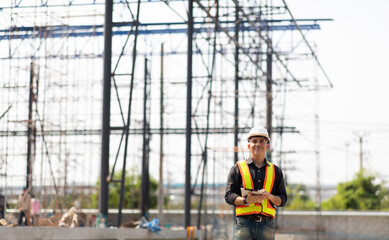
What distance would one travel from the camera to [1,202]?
1733cm

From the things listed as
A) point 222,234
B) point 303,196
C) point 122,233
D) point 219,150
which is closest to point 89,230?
point 122,233

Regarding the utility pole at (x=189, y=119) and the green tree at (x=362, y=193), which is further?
the green tree at (x=362, y=193)

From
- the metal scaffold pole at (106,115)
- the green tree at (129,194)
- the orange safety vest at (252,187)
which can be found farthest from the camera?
the green tree at (129,194)

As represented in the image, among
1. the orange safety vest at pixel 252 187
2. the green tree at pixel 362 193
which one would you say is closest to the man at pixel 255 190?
the orange safety vest at pixel 252 187

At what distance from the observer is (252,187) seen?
6324 mm

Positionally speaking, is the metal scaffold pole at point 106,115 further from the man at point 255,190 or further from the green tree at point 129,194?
the green tree at point 129,194

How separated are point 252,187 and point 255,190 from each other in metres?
0.05

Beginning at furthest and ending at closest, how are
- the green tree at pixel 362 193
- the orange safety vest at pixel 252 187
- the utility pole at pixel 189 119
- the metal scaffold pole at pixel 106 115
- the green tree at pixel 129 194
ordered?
the green tree at pixel 362 193
the green tree at pixel 129 194
the utility pole at pixel 189 119
the metal scaffold pole at pixel 106 115
the orange safety vest at pixel 252 187

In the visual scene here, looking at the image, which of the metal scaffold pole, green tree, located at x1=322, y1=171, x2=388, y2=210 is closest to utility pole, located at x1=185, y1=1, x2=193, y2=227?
the metal scaffold pole

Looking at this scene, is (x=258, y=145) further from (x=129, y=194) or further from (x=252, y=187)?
(x=129, y=194)

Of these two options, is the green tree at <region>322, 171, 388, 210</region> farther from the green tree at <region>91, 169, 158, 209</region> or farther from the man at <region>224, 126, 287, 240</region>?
the man at <region>224, 126, 287, 240</region>

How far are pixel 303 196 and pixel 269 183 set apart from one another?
6688 centimetres

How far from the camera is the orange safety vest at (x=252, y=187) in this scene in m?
6.26

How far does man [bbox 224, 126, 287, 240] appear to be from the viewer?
20.6ft
